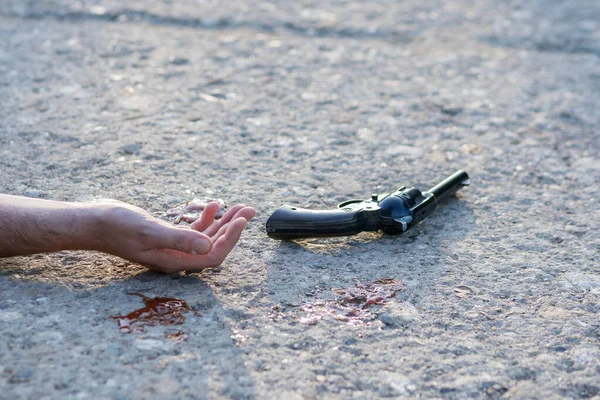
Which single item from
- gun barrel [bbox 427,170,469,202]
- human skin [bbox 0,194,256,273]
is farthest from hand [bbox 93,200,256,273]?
gun barrel [bbox 427,170,469,202]

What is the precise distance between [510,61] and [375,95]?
94 cm

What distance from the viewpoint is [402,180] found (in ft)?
8.34

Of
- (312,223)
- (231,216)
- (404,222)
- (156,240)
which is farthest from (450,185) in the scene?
(156,240)

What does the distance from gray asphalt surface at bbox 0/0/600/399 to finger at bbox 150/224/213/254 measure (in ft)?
0.42

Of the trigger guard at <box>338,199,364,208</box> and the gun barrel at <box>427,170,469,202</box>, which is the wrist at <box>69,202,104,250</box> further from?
the gun barrel at <box>427,170,469,202</box>

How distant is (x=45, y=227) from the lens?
181 cm

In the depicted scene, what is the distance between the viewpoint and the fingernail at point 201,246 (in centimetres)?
174

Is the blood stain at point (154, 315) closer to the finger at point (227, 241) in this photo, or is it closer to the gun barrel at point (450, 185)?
the finger at point (227, 241)

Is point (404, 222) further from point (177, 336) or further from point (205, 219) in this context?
point (177, 336)

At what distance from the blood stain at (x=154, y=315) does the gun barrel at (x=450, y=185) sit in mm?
956

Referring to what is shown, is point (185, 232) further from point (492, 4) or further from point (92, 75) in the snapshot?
point (492, 4)

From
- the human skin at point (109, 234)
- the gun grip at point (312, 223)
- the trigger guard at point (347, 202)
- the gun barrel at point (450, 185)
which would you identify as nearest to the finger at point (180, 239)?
the human skin at point (109, 234)

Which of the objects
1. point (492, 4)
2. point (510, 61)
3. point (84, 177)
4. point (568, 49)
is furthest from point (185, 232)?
point (492, 4)

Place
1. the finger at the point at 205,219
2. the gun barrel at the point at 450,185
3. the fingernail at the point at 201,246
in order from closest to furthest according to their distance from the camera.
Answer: the fingernail at the point at 201,246 → the finger at the point at 205,219 → the gun barrel at the point at 450,185
